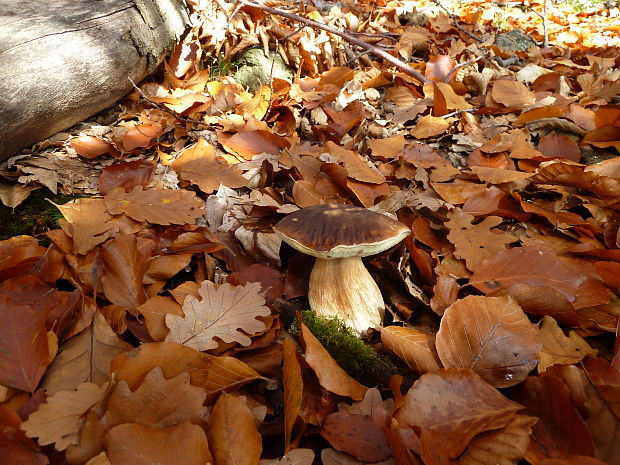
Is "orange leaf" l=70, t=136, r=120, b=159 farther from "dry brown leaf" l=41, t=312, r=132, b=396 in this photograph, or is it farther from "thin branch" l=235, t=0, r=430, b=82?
"thin branch" l=235, t=0, r=430, b=82

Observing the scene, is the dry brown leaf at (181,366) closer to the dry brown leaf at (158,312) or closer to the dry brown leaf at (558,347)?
the dry brown leaf at (158,312)

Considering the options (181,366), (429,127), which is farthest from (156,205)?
(429,127)

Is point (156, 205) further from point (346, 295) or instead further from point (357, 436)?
point (357, 436)

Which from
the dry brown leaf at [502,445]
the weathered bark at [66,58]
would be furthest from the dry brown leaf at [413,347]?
the weathered bark at [66,58]

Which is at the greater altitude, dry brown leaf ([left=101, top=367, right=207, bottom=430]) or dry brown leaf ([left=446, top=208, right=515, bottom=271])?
dry brown leaf ([left=101, top=367, right=207, bottom=430])

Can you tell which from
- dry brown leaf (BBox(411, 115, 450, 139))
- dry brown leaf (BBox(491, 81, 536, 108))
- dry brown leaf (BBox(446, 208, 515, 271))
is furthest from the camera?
dry brown leaf (BBox(491, 81, 536, 108))

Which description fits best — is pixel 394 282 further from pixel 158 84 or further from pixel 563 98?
pixel 158 84

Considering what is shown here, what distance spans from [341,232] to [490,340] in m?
0.61

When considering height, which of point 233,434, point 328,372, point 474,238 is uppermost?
point 233,434

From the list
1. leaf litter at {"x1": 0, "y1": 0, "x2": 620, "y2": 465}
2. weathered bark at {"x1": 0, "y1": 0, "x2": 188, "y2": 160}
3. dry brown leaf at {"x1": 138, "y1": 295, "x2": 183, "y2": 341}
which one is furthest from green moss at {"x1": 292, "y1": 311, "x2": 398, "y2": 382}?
weathered bark at {"x1": 0, "y1": 0, "x2": 188, "y2": 160}

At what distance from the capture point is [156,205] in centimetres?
177

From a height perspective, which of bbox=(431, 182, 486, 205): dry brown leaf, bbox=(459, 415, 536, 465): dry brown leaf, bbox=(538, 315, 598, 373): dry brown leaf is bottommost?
bbox=(538, 315, 598, 373): dry brown leaf

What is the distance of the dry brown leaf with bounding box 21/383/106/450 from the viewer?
89 cm

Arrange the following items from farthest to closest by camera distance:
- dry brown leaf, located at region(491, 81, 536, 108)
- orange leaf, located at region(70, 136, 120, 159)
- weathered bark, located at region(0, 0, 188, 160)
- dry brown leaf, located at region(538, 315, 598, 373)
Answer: dry brown leaf, located at region(491, 81, 536, 108)
orange leaf, located at region(70, 136, 120, 159)
weathered bark, located at region(0, 0, 188, 160)
dry brown leaf, located at region(538, 315, 598, 373)
